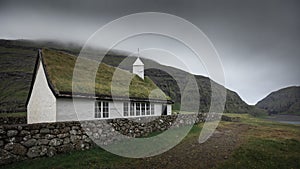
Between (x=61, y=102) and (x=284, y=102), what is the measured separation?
180 m

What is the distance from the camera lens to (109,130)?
43.9ft

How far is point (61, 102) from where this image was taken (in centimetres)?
1647

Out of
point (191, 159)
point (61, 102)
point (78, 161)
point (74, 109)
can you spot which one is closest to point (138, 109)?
point (74, 109)

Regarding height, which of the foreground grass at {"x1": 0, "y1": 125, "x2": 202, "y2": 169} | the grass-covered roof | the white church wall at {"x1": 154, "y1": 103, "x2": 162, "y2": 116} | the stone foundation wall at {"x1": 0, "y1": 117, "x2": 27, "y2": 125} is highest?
the grass-covered roof

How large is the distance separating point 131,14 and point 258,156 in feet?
72.7

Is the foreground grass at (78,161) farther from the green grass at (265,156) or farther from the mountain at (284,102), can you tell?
the mountain at (284,102)

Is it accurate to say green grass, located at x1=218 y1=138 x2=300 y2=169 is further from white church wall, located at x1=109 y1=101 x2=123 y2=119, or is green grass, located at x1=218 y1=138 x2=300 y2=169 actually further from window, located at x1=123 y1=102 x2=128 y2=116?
window, located at x1=123 y1=102 x2=128 y2=116

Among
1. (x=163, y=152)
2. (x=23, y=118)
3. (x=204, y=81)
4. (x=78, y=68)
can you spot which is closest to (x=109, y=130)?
(x=163, y=152)

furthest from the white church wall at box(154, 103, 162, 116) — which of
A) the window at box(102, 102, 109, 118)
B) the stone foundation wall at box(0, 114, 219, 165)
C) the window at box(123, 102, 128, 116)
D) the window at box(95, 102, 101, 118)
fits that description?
the stone foundation wall at box(0, 114, 219, 165)

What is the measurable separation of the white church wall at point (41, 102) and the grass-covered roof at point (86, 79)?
920mm

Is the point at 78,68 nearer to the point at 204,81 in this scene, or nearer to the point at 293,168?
the point at 293,168

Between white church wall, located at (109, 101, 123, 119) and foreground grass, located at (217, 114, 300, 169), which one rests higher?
white church wall, located at (109, 101, 123, 119)

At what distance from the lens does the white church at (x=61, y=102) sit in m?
16.5

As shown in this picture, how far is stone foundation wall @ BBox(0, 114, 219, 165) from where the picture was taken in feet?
30.6
